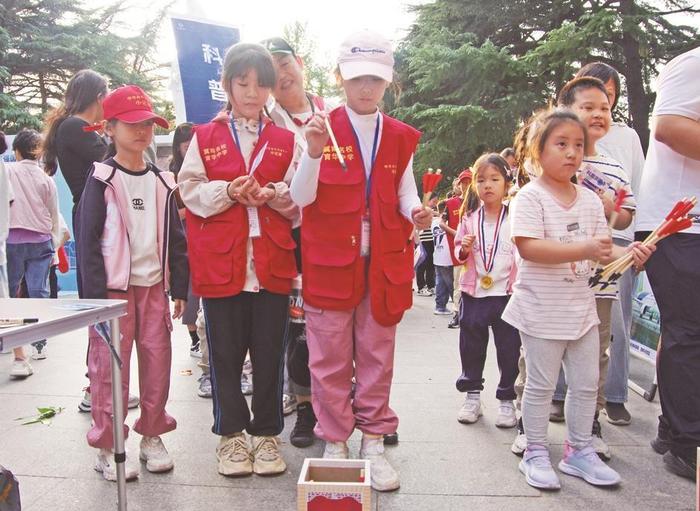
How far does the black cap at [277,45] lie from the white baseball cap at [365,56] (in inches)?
27.8

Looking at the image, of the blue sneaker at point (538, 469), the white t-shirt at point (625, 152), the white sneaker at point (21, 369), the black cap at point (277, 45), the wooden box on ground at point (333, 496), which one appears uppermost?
the black cap at point (277, 45)

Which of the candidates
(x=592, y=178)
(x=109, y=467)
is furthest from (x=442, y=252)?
(x=109, y=467)

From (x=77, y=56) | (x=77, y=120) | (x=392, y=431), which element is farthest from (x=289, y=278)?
(x=77, y=56)

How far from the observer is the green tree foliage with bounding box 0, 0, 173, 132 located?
1714 cm

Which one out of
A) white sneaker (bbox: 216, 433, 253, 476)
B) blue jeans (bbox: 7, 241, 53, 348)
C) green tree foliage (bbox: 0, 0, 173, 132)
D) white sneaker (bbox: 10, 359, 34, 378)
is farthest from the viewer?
green tree foliage (bbox: 0, 0, 173, 132)

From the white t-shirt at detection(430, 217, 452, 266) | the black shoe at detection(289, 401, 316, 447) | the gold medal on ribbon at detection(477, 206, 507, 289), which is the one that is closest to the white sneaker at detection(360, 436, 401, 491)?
the black shoe at detection(289, 401, 316, 447)

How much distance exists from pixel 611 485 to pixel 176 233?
225 cm

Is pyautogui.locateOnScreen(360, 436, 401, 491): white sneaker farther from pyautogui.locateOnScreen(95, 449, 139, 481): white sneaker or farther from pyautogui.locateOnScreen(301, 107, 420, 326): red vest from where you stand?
pyautogui.locateOnScreen(95, 449, 139, 481): white sneaker

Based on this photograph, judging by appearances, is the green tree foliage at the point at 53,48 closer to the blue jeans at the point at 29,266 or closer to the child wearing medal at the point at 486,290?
the blue jeans at the point at 29,266

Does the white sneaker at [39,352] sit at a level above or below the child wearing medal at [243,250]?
below

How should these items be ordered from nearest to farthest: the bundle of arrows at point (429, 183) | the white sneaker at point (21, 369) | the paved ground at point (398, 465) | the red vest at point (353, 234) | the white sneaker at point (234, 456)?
the bundle of arrows at point (429, 183) < the paved ground at point (398, 465) < the red vest at point (353, 234) < the white sneaker at point (234, 456) < the white sneaker at point (21, 369)

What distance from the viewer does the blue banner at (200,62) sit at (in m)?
4.32

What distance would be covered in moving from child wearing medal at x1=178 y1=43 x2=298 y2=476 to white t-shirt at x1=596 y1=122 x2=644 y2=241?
168cm

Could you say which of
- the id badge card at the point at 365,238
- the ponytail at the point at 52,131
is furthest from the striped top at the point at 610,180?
the ponytail at the point at 52,131
